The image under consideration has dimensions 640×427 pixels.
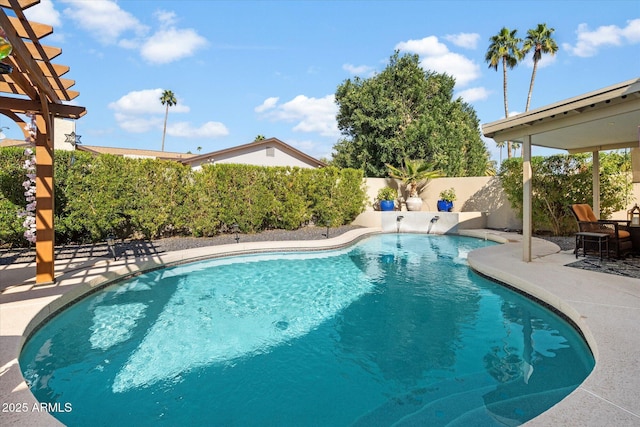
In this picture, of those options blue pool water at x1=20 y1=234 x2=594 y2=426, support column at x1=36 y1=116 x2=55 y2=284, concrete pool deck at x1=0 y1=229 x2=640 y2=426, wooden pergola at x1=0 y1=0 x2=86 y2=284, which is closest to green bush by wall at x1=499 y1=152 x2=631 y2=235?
concrete pool deck at x1=0 y1=229 x2=640 y2=426

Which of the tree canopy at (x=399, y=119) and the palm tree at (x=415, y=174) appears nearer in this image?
the palm tree at (x=415, y=174)

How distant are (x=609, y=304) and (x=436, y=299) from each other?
94.4 inches

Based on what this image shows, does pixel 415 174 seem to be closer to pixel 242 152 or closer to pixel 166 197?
pixel 242 152

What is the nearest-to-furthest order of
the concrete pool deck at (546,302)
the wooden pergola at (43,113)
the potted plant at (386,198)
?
the concrete pool deck at (546,302)
the wooden pergola at (43,113)
the potted plant at (386,198)

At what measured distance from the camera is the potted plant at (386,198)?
17.1m

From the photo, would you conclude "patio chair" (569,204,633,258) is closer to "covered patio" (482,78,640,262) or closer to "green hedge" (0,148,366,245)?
"covered patio" (482,78,640,262)

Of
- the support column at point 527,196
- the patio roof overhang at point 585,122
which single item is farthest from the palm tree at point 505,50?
the support column at point 527,196

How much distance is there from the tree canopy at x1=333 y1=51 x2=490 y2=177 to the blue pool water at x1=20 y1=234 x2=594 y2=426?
15.3 metres

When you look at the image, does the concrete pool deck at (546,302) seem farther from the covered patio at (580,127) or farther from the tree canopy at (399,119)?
the tree canopy at (399,119)

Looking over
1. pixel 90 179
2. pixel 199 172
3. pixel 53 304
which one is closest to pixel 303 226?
pixel 199 172

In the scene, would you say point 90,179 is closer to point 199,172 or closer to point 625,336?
point 199,172

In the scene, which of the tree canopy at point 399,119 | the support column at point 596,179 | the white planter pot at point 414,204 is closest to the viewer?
the support column at point 596,179

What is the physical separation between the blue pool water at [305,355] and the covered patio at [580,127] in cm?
297

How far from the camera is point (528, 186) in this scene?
7652 mm
